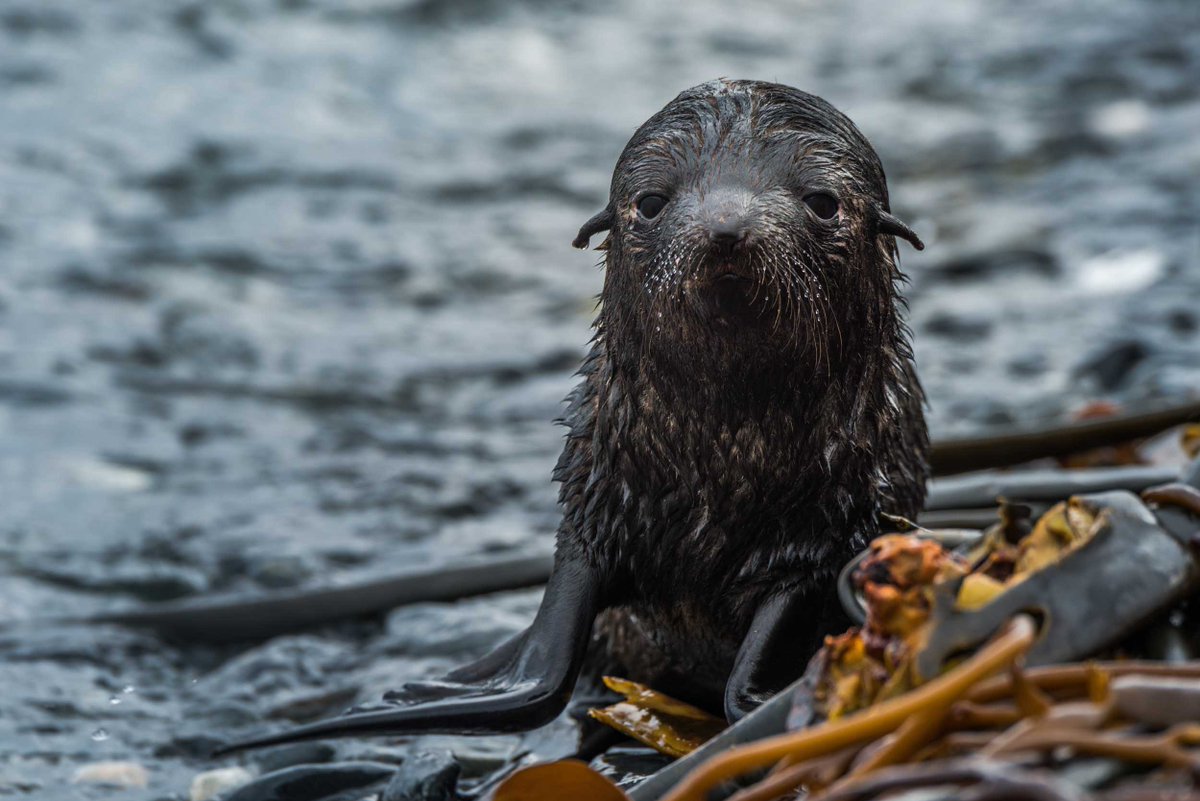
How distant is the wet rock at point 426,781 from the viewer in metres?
3.71

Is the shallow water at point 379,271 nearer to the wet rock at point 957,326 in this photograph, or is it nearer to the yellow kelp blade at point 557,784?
the wet rock at point 957,326

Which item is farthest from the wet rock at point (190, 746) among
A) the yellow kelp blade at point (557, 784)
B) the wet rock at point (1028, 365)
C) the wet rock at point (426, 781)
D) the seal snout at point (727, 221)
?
the wet rock at point (1028, 365)

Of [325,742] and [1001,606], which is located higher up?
[1001,606]

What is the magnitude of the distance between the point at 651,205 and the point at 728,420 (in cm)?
50

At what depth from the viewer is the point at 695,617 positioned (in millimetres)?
3643

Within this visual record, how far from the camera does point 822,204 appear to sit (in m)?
3.41

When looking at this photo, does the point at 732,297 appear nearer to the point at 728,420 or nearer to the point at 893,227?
the point at 728,420

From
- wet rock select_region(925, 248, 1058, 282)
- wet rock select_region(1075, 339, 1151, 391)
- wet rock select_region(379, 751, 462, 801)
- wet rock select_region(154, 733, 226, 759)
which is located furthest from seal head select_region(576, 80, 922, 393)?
wet rock select_region(925, 248, 1058, 282)

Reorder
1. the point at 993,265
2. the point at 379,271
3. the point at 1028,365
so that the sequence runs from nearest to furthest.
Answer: the point at 1028,365 → the point at 993,265 → the point at 379,271

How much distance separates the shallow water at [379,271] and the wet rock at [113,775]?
→ 0.11 ft

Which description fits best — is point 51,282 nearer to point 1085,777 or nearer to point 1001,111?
point 1001,111

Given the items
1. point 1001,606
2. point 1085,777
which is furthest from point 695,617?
point 1085,777

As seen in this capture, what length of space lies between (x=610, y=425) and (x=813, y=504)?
500 millimetres

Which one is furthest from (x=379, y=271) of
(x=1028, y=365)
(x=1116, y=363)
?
(x=1116, y=363)
